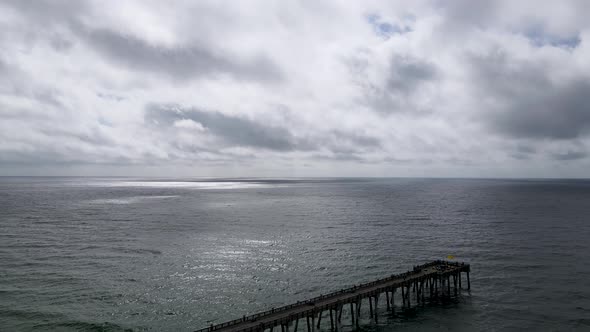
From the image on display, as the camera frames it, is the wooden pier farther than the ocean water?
No

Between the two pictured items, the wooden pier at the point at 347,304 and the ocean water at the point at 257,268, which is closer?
the wooden pier at the point at 347,304

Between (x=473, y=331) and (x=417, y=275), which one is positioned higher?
(x=417, y=275)

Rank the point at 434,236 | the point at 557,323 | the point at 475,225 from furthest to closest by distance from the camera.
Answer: the point at 475,225 → the point at 434,236 → the point at 557,323

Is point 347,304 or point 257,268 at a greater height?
→ point 257,268

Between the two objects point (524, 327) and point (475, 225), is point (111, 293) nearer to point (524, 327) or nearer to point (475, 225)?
point (524, 327)

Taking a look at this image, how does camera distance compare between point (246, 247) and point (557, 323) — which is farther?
point (246, 247)

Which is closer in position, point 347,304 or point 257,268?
point 347,304

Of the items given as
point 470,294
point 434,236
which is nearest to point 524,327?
point 470,294

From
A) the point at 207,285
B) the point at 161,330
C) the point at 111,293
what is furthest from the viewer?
the point at 207,285
